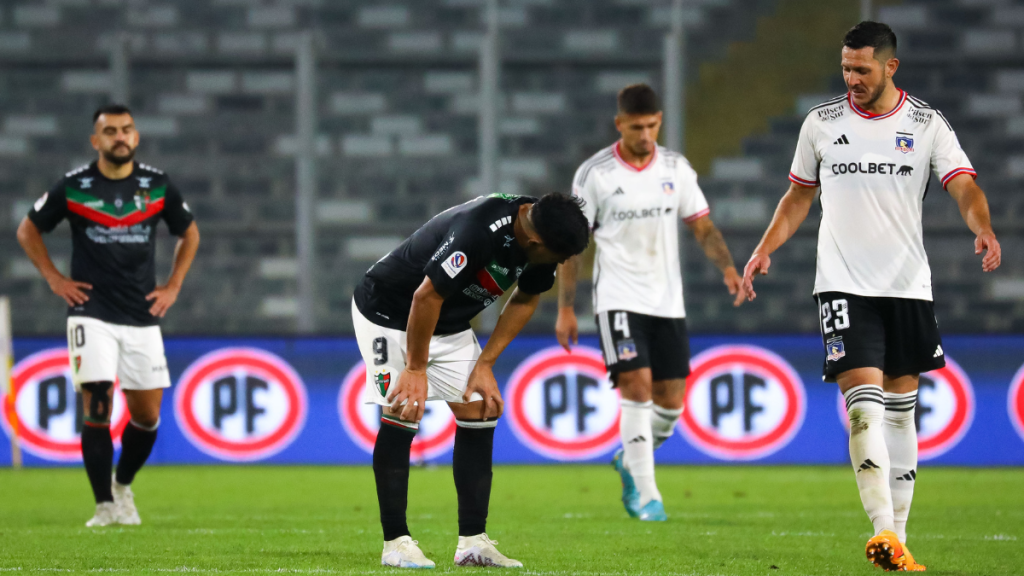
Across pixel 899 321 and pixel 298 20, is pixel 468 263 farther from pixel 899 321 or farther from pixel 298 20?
pixel 298 20

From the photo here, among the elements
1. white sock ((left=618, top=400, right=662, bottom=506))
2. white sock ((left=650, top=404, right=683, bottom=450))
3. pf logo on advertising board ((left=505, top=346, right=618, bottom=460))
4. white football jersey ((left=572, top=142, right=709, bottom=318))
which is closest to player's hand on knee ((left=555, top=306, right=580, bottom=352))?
white football jersey ((left=572, top=142, right=709, bottom=318))

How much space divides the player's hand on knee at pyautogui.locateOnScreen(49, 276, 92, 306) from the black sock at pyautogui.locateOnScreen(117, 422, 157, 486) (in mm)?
747

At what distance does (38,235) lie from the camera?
7113mm

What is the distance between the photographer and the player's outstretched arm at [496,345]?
191 inches

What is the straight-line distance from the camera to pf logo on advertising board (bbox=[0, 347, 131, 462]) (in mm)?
10867

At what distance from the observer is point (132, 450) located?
276 inches

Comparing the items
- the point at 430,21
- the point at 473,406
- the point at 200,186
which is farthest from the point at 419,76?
the point at 473,406

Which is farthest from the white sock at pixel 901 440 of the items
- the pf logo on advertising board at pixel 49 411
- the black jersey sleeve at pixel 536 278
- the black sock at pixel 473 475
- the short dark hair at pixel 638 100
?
the pf logo on advertising board at pixel 49 411

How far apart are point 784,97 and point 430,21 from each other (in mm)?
4423

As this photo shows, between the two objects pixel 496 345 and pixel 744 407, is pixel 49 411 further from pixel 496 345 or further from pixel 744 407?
pixel 496 345

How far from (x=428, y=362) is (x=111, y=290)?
2.72m

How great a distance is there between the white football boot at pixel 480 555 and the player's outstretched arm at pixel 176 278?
111 inches

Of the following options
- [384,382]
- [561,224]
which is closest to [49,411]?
[384,382]

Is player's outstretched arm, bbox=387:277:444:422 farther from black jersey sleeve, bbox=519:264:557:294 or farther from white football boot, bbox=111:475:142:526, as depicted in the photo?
white football boot, bbox=111:475:142:526
